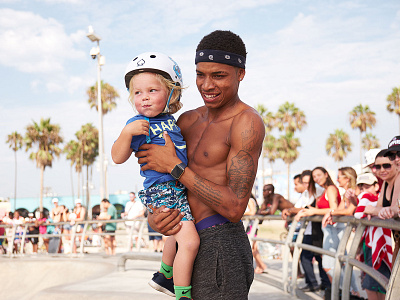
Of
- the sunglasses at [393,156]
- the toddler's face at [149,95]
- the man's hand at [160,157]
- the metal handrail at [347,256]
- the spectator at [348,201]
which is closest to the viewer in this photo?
the man's hand at [160,157]

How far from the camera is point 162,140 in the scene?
2326 millimetres

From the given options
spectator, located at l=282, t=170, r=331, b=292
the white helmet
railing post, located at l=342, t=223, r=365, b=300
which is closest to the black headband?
the white helmet

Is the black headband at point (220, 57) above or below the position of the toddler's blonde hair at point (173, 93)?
above

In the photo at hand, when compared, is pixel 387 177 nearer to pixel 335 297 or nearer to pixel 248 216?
pixel 335 297

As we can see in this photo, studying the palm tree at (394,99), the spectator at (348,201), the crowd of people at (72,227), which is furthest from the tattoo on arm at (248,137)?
the palm tree at (394,99)

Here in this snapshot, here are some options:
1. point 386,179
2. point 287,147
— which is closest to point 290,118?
point 287,147

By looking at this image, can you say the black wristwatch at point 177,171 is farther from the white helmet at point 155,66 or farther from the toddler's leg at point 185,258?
the white helmet at point 155,66

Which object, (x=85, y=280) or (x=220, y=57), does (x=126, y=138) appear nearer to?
(x=220, y=57)

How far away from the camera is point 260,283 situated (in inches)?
290

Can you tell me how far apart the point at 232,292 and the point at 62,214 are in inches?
568

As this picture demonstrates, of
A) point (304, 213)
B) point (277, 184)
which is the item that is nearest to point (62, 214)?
point (304, 213)

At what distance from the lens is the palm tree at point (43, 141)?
45.1 meters

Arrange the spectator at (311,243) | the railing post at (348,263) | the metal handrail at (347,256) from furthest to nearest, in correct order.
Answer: the spectator at (311,243) → the railing post at (348,263) → the metal handrail at (347,256)

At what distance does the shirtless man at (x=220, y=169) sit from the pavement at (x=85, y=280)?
12.2 ft
